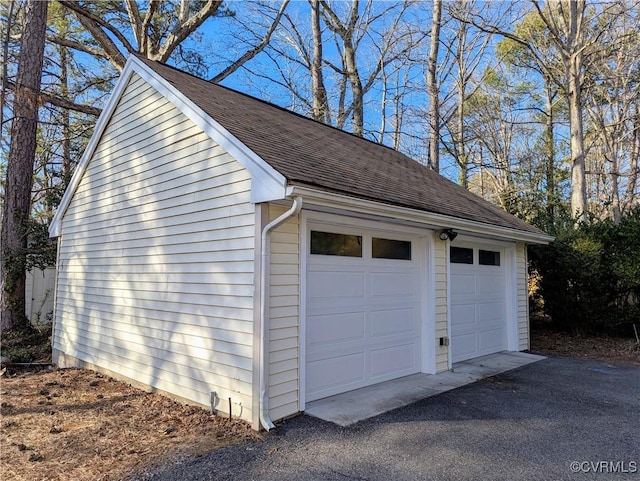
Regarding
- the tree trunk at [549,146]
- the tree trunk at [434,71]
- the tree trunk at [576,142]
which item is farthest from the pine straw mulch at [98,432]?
the tree trunk at [549,146]

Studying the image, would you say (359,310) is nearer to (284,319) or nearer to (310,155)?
(284,319)

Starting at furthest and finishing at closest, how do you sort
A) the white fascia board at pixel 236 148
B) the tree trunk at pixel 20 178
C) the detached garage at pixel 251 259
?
the tree trunk at pixel 20 178
the detached garage at pixel 251 259
the white fascia board at pixel 236 148

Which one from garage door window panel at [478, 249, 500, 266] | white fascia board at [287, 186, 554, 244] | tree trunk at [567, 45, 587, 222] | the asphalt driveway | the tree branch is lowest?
Answer: the asphalt driveway

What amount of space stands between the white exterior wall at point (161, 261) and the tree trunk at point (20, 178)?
1.91 m

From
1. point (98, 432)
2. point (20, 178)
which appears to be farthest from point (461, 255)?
point (20, 178)

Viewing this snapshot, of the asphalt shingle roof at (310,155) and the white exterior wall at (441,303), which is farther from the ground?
the asphalt shingle roof at (310,155)

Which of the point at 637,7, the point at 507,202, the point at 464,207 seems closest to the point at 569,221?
the point at 507,202

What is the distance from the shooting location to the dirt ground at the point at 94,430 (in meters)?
3.55

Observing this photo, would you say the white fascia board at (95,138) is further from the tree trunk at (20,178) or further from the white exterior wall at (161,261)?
the tree trunk at (20,178)

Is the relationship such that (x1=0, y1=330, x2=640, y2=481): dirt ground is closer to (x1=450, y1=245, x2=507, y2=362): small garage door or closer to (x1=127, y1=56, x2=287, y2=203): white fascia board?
(x1=127, y1=56, x2=287, y2=203): white fascia board

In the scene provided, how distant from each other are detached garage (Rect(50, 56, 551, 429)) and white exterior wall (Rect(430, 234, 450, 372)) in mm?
32

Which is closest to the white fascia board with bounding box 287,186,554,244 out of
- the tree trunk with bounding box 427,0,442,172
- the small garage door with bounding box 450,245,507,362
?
the small garage door with bounding box 450,245,507,362

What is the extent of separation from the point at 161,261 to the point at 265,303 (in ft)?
7.07

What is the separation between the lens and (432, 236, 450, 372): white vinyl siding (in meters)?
6.46
